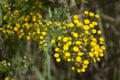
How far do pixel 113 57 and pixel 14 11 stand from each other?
8.25 feet

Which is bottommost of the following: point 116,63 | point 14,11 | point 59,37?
point 116,63

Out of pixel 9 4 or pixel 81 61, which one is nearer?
pixel 81 61

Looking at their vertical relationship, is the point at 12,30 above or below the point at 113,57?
above

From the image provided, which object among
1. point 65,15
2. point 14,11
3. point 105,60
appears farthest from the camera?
point 105,60

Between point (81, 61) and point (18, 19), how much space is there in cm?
71

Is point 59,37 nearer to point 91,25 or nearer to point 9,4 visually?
point 91,25

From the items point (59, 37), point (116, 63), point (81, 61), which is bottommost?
point (116, 63)

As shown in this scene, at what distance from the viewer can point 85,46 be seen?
8.05 ft

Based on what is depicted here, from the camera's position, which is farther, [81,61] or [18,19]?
[18,19]

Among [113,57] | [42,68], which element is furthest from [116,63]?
[42,68]

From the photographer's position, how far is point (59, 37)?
2436 mm

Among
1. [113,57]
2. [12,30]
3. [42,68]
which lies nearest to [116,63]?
[113,57]

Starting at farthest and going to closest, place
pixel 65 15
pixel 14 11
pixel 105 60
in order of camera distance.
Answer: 1. pixel 105 60
2. pixel 14 11
3. pixel 65 15

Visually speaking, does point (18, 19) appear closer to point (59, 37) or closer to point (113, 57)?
point (59, 37)
